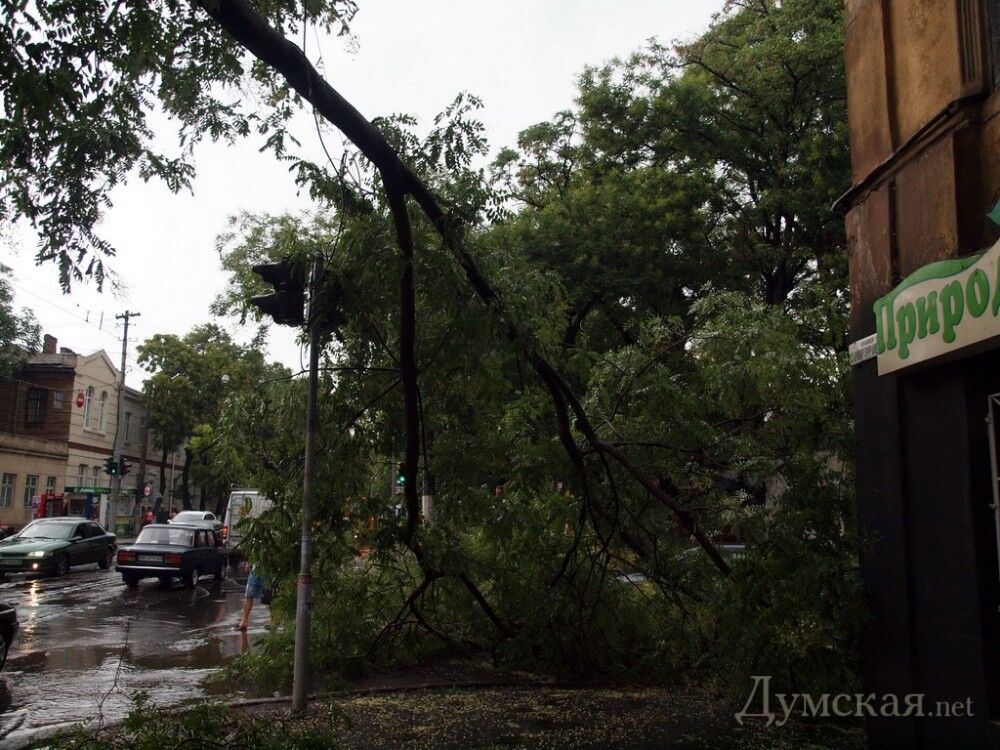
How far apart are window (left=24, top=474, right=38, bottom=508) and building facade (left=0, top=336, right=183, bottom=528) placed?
0.15 feet

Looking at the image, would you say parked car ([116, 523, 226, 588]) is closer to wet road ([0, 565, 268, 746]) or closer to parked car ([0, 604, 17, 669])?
Result: wet road ([0, 565, 268, 746])

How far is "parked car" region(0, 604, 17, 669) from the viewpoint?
29.6ft

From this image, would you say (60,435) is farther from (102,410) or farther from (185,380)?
(185,380)

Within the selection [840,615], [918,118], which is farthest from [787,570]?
[918,118]

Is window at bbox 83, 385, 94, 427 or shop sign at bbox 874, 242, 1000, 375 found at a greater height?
window at bbox 83, 385, 94, 427

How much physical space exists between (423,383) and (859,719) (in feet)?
15.4

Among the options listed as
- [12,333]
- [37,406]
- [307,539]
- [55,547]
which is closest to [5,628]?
[307,539]

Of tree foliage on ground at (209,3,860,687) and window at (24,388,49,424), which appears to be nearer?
tree foliage on ground at (209,3,860,687)

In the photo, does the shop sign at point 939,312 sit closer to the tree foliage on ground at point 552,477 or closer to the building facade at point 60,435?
the tree foliage on ground at point 552,477

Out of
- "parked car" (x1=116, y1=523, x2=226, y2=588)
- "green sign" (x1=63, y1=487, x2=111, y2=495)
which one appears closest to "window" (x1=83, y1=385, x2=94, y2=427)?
"green sign" (x1=63, y1=487, x2=111, y2=495)

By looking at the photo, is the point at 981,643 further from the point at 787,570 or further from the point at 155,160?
the point at 155,160

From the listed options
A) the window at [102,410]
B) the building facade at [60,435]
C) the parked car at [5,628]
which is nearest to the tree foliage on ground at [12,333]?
the building facade at [60,435]

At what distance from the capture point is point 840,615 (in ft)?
20.1

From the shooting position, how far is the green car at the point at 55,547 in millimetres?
19781
